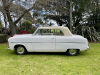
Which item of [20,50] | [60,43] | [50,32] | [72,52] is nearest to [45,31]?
[50,32]

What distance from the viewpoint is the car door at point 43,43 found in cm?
626

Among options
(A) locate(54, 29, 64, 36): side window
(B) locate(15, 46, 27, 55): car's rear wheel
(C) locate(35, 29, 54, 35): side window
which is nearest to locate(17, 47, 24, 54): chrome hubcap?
(B) locate(15, 46, 27, 55): car's rear wheel

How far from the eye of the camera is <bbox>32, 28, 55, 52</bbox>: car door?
20.5ft

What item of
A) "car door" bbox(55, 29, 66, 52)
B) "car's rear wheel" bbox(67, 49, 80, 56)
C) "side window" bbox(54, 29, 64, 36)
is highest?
"side window" bbox(54, 29, 64, 36)

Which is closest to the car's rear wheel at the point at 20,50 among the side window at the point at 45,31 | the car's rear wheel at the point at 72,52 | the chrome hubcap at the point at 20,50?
the chrome hubcap at the point at 20,50

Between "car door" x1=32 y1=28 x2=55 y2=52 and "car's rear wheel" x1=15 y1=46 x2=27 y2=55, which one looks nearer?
"car door" x1=32 y1=28 x2=55 y2=52

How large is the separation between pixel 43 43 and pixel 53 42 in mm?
482

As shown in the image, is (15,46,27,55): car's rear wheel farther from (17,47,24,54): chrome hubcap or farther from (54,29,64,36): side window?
(54,29,64,36): side window

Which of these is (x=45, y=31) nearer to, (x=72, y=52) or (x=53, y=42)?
(x=53, y=42)

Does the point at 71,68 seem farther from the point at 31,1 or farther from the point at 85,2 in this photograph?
the point at 85,2

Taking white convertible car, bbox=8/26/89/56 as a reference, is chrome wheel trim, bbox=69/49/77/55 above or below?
below

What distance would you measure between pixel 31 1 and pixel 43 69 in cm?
598

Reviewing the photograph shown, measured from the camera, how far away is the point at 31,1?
29.9 feet

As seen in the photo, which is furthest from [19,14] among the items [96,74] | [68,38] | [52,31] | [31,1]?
[96,74]
